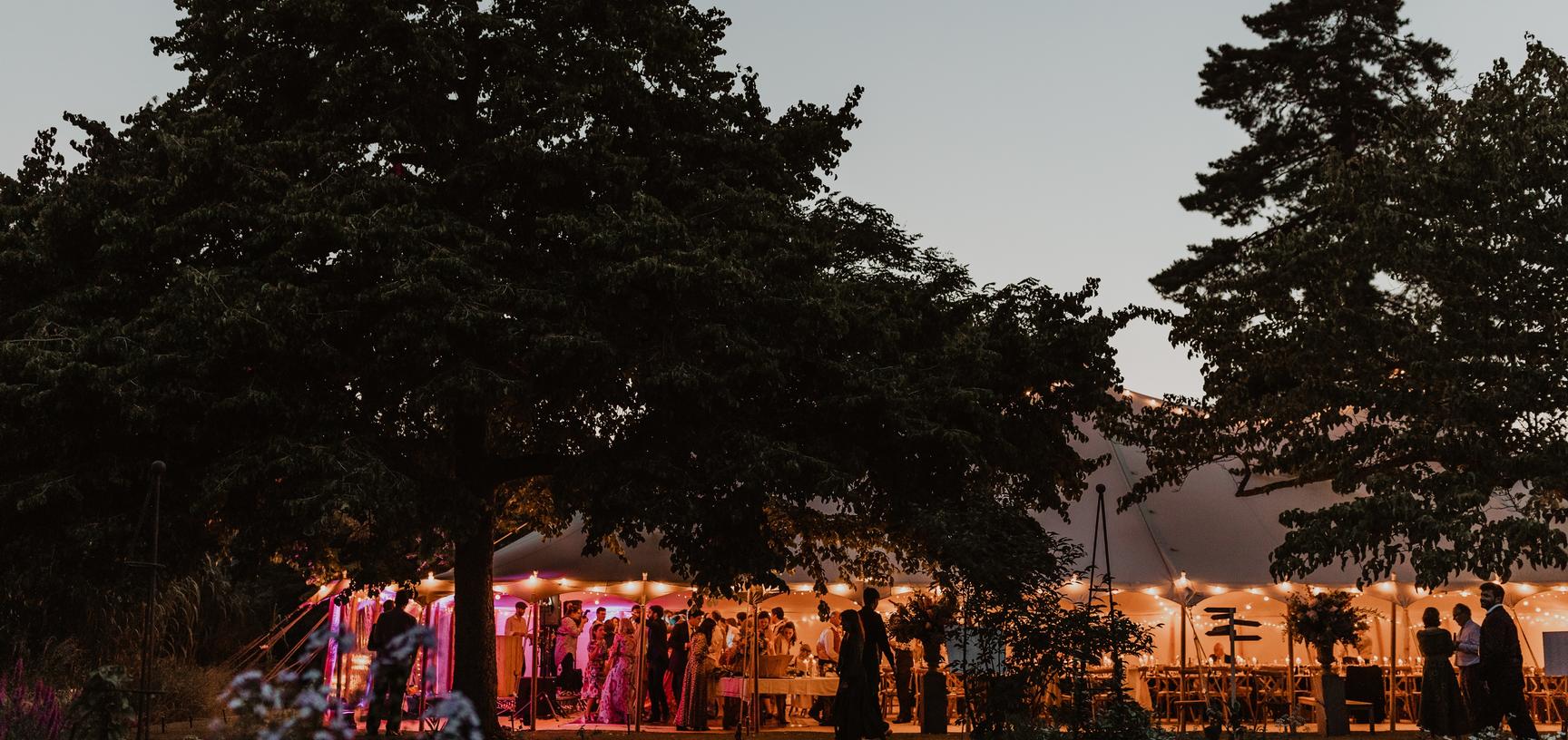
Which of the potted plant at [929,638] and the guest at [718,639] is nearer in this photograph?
the potted plant at [929,638]

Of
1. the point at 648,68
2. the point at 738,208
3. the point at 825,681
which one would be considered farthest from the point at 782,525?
the point at 648,68

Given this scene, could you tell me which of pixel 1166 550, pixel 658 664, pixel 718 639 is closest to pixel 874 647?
pixel 658 664

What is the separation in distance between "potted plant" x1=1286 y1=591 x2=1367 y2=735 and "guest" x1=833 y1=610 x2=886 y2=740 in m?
6.79

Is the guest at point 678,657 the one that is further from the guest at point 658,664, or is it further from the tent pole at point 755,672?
the tent pole at point 755,672

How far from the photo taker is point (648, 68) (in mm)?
16688

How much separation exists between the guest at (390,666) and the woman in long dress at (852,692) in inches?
170

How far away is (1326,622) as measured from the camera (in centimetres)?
1889

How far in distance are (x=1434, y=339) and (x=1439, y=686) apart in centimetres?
371

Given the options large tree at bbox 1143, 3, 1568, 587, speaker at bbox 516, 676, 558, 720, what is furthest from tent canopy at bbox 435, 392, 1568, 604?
large tree at bbox 1143, 3, 1568, 587

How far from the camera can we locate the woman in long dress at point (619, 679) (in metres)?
20.4

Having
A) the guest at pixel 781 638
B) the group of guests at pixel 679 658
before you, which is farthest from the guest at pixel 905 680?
the guest at pixel 781 638

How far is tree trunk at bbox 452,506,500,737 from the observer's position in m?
15.9

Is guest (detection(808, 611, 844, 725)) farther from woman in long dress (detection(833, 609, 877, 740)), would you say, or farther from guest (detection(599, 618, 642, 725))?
woman in long dress (detection(833, 609, 877, 740))

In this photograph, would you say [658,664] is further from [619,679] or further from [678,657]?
[619,679]
